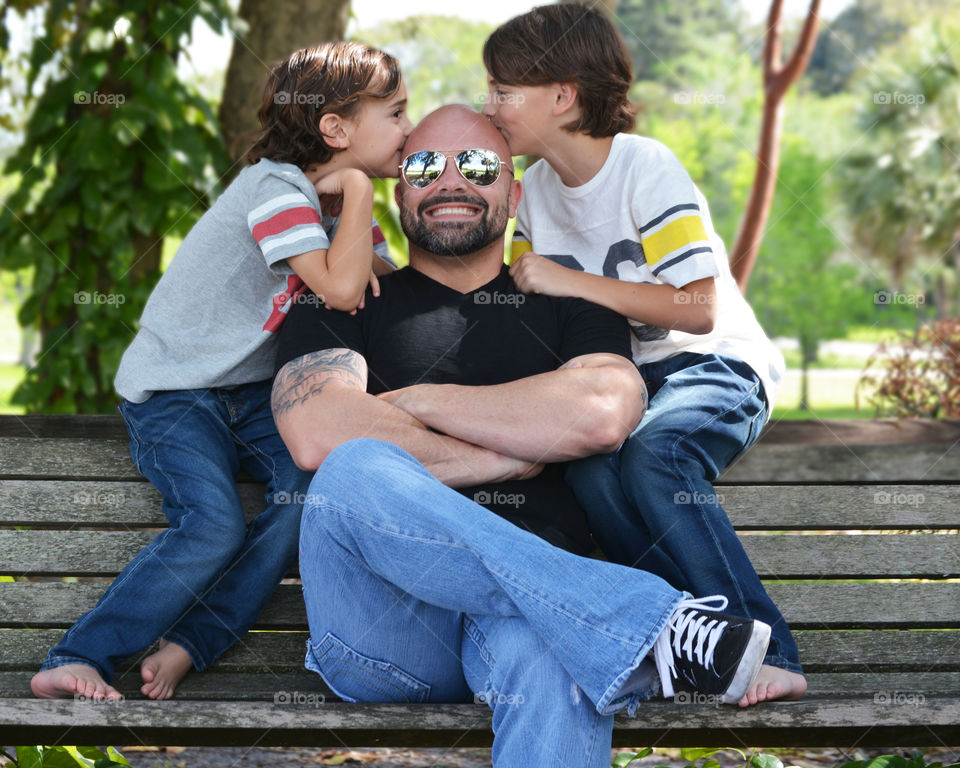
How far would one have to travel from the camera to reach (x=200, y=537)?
2492 millimetres

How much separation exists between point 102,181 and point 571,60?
7.76ft

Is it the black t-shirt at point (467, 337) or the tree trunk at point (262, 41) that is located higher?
the tree trunk at point (262, 41)

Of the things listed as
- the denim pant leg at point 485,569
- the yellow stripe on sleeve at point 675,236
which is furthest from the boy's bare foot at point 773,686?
the yellow stripe on sleeve at point 675,236

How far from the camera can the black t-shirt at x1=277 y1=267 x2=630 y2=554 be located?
2652 mm

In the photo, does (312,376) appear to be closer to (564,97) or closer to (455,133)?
(455,133)

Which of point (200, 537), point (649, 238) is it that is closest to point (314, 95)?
point (649, 238)

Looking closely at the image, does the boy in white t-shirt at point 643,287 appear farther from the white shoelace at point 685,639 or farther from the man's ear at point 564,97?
the white shoelace at point 685,639

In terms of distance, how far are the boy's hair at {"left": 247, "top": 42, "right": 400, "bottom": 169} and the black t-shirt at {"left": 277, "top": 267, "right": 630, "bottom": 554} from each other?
0.43m

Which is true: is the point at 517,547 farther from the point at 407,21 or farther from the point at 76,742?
the point at 407,21

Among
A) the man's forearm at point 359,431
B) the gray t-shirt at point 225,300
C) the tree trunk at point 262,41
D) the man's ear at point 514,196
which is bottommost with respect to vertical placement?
the man's forearm at point 359,431

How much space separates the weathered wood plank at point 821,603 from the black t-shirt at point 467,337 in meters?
0.60

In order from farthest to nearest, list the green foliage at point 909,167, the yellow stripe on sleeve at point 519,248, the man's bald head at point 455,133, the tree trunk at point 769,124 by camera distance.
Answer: the green foliage at point 909,167, the tree trunk at point 769,124, the yellow stripe on sleeve at point 519,248, the man's bald head at point 455,133

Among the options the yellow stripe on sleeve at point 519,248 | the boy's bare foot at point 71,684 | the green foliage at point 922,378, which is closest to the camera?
the boy's bare foot at point 71,684

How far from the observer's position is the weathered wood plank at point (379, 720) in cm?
220
